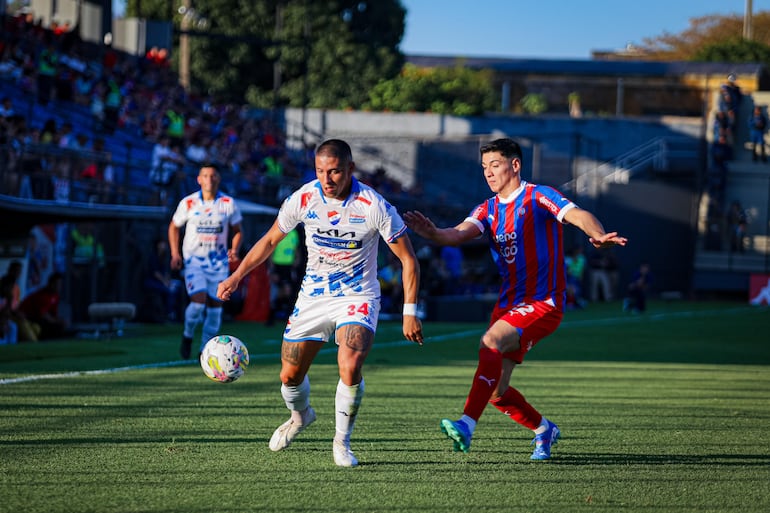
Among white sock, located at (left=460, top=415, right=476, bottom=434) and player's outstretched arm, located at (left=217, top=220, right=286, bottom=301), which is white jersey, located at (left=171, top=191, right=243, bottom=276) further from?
white sock, located at (left=460, top=415, right=476, bottom=434)

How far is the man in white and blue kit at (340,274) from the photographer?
7.34 metres

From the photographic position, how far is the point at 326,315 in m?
7.51

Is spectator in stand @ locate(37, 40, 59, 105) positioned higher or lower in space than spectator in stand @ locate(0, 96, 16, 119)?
higher

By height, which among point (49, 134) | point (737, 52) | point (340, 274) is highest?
point (737, 52)

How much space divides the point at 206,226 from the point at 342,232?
6856 mm

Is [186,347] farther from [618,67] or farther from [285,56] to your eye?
[618,67]

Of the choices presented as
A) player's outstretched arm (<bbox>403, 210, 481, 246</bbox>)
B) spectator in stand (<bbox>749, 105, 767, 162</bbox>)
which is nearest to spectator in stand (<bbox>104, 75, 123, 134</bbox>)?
player's outstretched arm (<bbox>403, 210, 481, 246</bbox>)

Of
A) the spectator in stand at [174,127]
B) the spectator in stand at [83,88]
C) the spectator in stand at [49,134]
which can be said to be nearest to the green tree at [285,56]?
the spectator in stand at [174,127]

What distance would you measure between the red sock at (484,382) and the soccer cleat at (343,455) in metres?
0.79

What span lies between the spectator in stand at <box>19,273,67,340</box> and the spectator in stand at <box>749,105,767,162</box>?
3036 centimetres

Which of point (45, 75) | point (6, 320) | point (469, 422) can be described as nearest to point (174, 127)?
point (45, 75)

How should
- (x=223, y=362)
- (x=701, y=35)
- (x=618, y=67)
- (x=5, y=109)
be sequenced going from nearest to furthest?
(x=223, y=362) < (x=5, y=109) < (x=618, y=67) < (x=701, y=35)

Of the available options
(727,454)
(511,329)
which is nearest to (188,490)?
(511,329)

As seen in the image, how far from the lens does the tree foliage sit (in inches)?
3438
